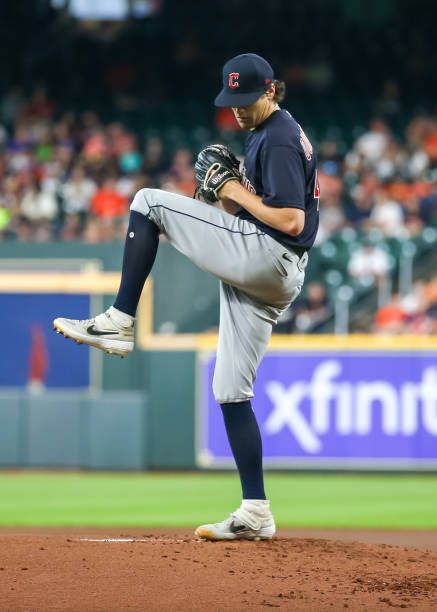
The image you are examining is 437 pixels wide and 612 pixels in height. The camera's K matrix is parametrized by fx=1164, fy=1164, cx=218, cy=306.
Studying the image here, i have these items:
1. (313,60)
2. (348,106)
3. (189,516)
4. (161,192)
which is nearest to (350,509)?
(189,516)

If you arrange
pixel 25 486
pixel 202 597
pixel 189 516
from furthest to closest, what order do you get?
pixel 25 486 < pixel 189 516 < pixel 202 597

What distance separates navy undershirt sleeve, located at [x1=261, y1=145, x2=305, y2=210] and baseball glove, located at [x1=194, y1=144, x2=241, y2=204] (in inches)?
6.6

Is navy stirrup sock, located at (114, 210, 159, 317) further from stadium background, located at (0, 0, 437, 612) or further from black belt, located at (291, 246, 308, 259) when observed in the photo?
stadium background, located at (0, 0, 437, 612)

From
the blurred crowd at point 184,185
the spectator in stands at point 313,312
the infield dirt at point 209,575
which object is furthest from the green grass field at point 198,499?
the infield dirt at point 209,575

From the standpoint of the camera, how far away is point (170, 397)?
1146 centimetres

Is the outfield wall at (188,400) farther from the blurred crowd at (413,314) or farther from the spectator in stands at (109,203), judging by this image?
the spectator in stands at (109,203)

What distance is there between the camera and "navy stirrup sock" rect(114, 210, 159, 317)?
4668mm

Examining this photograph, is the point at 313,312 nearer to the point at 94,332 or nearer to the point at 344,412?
the point at 344,412

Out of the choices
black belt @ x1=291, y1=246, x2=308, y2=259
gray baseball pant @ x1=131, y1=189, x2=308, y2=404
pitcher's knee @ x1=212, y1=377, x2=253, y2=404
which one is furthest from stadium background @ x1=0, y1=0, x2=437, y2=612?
black belt @ x1=291, y1=246, x2=308, y2=259

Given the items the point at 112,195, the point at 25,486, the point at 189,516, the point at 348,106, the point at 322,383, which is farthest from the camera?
the point at 348,106

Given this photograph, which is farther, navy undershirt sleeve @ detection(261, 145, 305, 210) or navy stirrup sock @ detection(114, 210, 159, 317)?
navy stirrup sock @ detection(114, 210, 159, 317)

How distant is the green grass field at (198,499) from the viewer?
7773 mm

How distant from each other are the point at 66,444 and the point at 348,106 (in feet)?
25.5

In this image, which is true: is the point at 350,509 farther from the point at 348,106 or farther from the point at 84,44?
the point at 84,44
